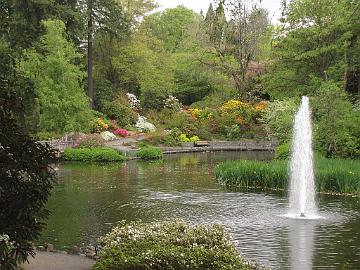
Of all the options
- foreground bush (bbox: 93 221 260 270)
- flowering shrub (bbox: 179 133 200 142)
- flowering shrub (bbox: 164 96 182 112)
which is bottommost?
foreground bush (bbox: 93 221 260 270)

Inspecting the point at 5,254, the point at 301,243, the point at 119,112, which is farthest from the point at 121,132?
the point at 5,254

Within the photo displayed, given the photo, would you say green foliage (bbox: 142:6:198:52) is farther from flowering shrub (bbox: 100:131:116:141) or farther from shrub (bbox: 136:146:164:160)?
shrub (bbox: 136:146:164:160)

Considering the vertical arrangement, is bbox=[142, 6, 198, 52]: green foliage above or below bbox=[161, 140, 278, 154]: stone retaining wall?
above

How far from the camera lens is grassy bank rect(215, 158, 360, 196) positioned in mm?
19922

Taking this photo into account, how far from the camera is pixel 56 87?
111ft

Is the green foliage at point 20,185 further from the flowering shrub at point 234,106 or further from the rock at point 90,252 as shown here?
the flowering shrub at point 234,106

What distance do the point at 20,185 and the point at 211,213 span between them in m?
9.80

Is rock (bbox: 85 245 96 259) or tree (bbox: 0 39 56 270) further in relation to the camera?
rock (bbox: 85 245 96 259)

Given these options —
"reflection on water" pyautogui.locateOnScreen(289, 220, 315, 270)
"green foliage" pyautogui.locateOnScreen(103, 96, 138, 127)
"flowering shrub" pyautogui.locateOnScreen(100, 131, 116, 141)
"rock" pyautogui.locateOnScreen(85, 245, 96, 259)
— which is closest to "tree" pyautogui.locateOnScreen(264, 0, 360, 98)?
"flowering shrub" pyautogui.locateOnScreen(100, 131, 116, 141)

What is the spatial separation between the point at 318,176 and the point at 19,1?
28.9 metres

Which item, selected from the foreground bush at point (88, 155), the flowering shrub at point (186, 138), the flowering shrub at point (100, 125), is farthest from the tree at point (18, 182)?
the flowering shrub at point (100, 125)

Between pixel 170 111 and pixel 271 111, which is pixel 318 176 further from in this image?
pixel 170 111

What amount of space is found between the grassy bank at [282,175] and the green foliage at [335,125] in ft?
10.0

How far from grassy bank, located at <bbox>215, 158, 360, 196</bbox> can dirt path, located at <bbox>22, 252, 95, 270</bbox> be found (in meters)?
11.9
